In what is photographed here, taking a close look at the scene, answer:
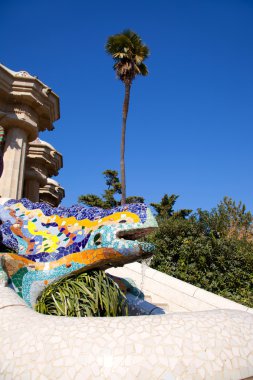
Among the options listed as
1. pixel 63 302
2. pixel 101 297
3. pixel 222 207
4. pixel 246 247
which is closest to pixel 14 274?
pixel 63 302

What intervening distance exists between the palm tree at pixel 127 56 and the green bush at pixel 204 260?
747 centimetres

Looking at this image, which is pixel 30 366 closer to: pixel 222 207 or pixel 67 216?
pixel 67 216

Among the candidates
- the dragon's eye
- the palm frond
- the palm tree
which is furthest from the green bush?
the palm frond

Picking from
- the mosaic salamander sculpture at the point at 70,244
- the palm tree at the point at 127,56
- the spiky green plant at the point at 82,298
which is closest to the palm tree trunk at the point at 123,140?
the palm tree at the point at 127,56

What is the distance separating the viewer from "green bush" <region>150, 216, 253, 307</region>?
8.34 m

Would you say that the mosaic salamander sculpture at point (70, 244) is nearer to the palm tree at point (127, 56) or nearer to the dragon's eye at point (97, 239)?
the dragon's eye at point (97, 239)

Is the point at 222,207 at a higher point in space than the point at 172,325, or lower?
higher

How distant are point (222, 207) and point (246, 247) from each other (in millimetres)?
3680

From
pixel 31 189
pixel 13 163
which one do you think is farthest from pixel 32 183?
pixel 13 163

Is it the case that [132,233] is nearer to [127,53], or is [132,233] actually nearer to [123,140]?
[123,140]

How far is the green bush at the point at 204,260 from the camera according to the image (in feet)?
27.4

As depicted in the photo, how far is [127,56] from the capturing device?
1554cm

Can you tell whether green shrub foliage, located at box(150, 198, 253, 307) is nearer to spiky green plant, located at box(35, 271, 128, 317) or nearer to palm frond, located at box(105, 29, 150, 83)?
spiky green plant, located at box(35, 271, 128, 317)

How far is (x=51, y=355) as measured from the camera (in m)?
1.67
